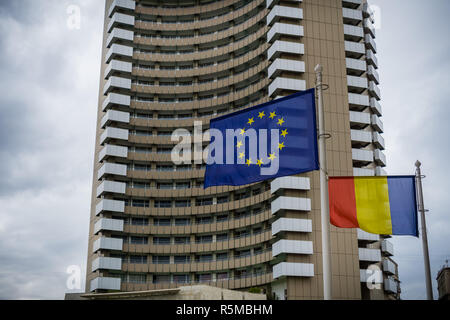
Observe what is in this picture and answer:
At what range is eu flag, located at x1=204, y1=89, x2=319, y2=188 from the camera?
65.8 feet

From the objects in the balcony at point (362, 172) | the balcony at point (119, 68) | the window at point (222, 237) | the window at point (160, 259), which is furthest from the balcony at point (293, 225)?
the balcony at point (119, 68)

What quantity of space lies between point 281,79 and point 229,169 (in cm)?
5507

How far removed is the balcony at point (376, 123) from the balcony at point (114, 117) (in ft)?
129

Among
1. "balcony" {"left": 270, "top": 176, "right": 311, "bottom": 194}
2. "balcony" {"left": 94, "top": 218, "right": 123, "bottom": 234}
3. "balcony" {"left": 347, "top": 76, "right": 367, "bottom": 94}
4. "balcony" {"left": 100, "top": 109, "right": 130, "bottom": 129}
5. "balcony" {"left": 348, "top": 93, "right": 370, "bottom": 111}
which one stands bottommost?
"balcony" {"left": 94, "top": 218, "right": 123, "bottom": 234}

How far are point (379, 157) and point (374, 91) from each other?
1099 cm

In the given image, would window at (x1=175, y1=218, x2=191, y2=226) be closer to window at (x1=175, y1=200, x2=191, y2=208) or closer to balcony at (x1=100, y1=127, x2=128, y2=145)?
window at (x1=175, y1=200, x2=191, y2=208)

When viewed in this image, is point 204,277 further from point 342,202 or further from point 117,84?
point 342,202

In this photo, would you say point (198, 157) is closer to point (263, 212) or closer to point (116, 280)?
point (263, 212)

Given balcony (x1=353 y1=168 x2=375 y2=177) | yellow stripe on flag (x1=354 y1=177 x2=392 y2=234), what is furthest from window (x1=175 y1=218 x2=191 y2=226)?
yellow stripe on flag (x1=354 y1=177 x2=392 y2=234)

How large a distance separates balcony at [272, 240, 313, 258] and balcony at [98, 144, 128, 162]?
31.6 meters

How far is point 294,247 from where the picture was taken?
67.2 metres

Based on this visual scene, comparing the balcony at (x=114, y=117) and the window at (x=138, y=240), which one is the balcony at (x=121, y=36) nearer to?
the balcony at (x=114, y=117)

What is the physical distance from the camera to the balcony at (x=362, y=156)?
7475 cm

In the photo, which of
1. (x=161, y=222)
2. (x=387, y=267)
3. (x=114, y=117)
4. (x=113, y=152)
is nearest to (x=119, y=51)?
(x=114, y=117)
